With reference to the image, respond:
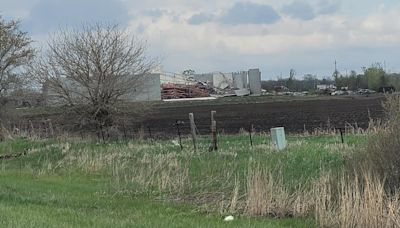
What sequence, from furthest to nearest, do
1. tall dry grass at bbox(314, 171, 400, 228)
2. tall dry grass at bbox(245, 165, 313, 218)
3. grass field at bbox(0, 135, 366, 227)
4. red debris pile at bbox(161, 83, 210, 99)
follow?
1. red debris pile at bbox(161, 83, 210, 99)
2. tall dry grass at bbox(245, 165, 313, 218)
3. grass field at bbox(0, 135, 366, 227)
4. tall dry grass at bbox(314, 171, 400, 228)

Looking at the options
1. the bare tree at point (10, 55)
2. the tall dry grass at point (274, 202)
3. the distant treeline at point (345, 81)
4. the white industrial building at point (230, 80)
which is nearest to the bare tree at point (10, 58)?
the bare tree at point (10, 55)

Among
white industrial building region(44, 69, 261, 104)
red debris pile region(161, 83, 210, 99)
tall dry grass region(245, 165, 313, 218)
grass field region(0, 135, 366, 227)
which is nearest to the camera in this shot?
grass field region(0, 135, 366, 227)

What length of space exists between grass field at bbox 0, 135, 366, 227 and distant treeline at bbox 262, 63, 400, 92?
123m

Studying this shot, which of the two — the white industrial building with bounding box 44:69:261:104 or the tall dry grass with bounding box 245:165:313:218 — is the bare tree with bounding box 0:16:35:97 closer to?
the tall dry grass with bounding box 245:165:313:218

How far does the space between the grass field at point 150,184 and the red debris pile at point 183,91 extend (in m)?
93.3

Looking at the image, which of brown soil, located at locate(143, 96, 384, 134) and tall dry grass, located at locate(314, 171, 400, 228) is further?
brown soil, located at locate(143, 96, 384, 134)

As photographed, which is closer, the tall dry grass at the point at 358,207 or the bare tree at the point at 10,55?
the tall dry grass at the point at 358,207

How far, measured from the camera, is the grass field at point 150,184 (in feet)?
33.7

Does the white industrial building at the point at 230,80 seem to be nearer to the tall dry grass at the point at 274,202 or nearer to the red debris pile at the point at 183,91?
the red debris pile at the point at 183,91

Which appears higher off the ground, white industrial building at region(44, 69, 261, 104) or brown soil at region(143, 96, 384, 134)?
white industrial building at region(44, 69, 261, 104)

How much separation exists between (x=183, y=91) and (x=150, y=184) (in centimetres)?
10957

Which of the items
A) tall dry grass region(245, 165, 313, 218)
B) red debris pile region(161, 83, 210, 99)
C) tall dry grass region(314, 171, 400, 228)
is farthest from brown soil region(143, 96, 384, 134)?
red debris pile region(161, 83, 210, 99)

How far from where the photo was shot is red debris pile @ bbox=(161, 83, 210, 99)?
11881cm

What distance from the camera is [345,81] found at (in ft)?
544
